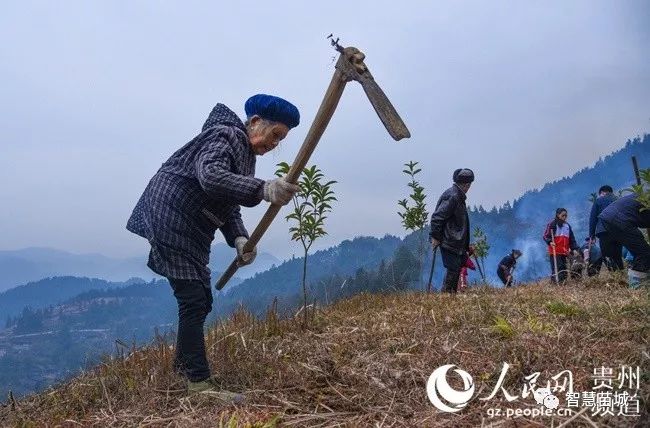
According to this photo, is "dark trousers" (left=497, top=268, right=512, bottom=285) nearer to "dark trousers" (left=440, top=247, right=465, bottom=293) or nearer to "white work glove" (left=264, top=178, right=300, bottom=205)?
"dark trousers" (left=440, top=247, right=465, bottom=293)

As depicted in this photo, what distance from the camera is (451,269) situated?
6828 millimetres

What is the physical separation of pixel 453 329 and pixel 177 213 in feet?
6.79

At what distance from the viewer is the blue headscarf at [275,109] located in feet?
10.5

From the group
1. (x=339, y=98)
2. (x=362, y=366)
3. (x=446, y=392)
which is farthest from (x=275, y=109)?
(x=446, y=392)

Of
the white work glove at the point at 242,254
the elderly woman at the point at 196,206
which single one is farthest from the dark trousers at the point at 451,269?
the elderly woman at the point at 196,206

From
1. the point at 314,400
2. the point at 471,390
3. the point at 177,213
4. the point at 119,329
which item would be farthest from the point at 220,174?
the point at 119,329

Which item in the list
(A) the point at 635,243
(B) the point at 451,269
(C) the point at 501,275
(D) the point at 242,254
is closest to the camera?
(D) the point at 242,254

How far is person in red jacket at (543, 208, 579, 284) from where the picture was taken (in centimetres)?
930

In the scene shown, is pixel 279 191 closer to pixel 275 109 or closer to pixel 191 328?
pixel 275 109

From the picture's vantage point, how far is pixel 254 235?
3.42 metres

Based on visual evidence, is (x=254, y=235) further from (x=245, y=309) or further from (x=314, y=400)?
(x=245, y=309)

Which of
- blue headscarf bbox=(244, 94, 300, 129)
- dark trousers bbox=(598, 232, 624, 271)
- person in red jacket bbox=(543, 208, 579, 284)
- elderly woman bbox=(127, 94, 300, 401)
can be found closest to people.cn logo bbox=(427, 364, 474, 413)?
elderly woman bbox=(127, 94, 300, 401)

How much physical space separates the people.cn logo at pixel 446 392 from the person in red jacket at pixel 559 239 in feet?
24.1

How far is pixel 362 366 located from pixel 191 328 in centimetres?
103
